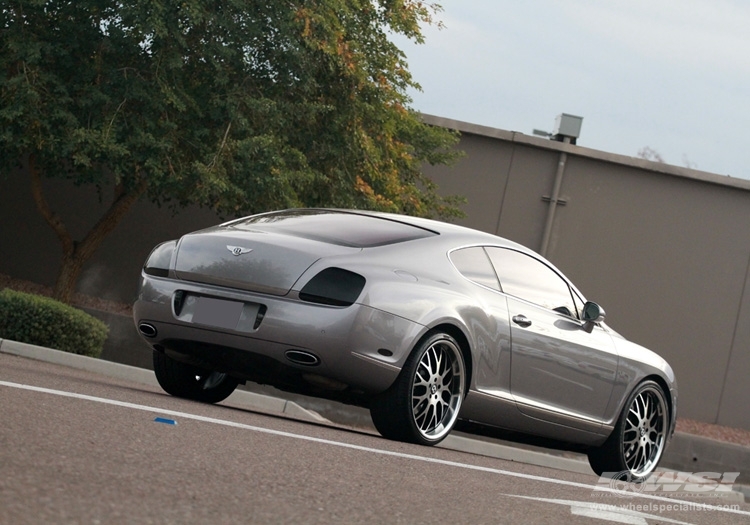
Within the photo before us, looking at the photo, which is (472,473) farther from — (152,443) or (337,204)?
(337,204)

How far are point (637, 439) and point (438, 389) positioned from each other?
223 cm

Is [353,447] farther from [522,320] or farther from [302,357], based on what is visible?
[522,320]

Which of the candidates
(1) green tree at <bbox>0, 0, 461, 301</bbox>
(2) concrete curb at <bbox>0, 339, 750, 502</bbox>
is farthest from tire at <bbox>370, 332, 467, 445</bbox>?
(1) green tree at <bbox>0, 0, 461, 301</bbox>

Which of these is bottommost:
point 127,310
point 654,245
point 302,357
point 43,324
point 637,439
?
point 127,310

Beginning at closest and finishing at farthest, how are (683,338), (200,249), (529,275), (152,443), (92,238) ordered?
(152,443)
(200,249)
(529,275)
(92,238)
(683,338)

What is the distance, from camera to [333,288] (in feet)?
21.9

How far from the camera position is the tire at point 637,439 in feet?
27.8

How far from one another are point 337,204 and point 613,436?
9.21 m

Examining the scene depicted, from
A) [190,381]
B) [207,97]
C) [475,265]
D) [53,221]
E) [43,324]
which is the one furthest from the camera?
[53,221]

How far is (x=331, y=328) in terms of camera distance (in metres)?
6.60

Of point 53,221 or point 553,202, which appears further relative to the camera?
point 553,202

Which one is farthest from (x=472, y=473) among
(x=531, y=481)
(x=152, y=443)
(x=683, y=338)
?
(x=683, y=338)

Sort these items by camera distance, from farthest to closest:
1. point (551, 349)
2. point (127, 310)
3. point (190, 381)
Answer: point (127, 310)
point (190, 381)
point (551, 349)

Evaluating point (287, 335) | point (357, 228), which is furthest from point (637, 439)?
point (287, 335)
